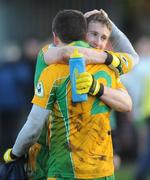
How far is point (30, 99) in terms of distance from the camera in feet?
47.3

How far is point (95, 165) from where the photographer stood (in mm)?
6605

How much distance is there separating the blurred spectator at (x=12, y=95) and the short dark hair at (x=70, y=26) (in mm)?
7582

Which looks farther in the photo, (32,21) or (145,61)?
(32,21)

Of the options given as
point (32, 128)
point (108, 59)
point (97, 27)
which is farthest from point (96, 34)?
point (32, 128)

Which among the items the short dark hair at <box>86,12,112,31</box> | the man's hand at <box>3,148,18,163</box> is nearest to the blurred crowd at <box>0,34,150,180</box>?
the man's hand at <box>3,148,18,163</box>

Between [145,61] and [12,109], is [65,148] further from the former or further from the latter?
[12,109]

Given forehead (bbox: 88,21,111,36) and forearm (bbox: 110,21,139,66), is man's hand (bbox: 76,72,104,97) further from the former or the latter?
forearm (bbox: 110,21,139,66)

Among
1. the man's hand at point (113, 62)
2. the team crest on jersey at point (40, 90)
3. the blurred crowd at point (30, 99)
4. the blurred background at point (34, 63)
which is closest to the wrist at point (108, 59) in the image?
the man's hand at point (113, 62)

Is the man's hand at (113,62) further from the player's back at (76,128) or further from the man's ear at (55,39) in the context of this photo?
the man's ear at (55,39)

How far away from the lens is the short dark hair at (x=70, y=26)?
21.1 feet

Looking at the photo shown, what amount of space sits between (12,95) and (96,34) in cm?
774

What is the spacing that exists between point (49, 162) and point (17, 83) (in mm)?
7471

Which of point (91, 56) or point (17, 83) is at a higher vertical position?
point (91, 56)

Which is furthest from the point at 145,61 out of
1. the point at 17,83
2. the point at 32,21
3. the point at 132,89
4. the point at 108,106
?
the point at 108,106
